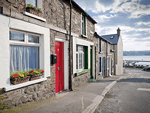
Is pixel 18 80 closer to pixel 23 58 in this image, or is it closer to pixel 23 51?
pixel 23 58

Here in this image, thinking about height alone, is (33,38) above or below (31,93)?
above

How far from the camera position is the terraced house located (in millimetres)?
3172

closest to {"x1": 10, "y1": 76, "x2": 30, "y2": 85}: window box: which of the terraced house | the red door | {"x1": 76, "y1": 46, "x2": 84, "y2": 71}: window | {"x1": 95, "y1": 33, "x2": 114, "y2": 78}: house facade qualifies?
the terraced house

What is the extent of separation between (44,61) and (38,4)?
89.9 inches

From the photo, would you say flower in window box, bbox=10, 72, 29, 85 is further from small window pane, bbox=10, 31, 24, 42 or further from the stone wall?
small window pane, bbox=10, 31, 24, 42

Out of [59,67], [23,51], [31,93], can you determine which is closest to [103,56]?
[59,67]

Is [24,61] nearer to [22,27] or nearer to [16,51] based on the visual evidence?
[16,51]

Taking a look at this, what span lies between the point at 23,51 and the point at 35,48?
55 centimetres

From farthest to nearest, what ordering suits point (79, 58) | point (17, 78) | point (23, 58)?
point (79, 58)
point (23, 58)
point (17, 78)

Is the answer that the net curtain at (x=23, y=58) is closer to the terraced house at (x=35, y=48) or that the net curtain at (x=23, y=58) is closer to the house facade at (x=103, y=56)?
the terraced house at (x=35, y=48)

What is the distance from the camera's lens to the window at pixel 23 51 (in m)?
3.48

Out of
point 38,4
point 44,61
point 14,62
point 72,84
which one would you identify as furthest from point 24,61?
point 72,84

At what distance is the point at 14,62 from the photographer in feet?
11.5

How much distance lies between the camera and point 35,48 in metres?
4.28
